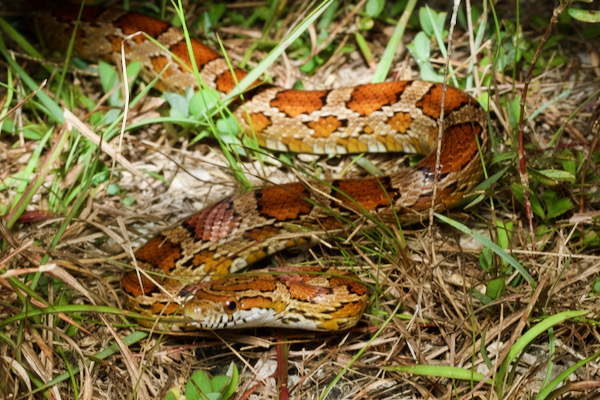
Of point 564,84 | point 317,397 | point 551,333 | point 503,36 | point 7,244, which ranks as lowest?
point 317,397

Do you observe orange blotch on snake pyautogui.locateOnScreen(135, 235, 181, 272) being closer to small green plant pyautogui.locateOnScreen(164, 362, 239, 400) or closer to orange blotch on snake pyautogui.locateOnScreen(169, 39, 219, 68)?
small green plant pyautogui.locateOnScreen(164, 362, 239, 400)

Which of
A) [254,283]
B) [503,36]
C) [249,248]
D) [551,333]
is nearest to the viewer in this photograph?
[551,333]

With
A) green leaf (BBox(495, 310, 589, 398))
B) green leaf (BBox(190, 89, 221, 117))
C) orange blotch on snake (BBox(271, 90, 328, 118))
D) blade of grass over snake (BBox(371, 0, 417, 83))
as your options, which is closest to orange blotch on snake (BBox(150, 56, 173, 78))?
green leaf (BBox(190, 89, 221, 117))

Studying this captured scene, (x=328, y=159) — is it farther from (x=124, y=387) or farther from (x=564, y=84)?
(x=124, y=387)

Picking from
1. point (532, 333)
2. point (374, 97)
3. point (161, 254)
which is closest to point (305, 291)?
point (161, 254)

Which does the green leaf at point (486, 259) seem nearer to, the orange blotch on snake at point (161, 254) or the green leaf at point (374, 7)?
the orange blotch on snake at point (161, 254)

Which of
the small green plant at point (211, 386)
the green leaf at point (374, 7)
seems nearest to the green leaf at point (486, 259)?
the small green plant at point (211, 386)

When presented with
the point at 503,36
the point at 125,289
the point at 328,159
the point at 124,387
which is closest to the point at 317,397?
the point at 124,387
